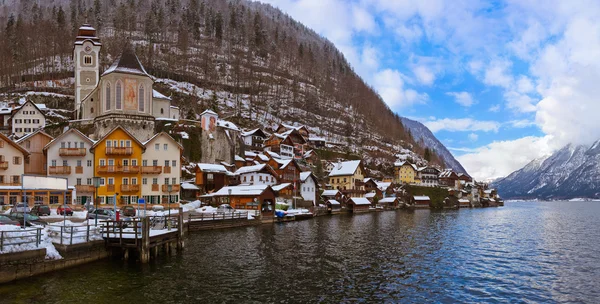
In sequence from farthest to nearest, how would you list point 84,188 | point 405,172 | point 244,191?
point 405,172
point 244,191
point 84,188

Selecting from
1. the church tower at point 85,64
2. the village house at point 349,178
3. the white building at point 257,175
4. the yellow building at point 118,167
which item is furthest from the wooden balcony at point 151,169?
the village house at point 349,178

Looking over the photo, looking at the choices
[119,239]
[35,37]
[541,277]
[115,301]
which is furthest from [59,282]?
[35,37]

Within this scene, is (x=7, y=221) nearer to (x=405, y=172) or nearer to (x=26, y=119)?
(x=26, y=119)

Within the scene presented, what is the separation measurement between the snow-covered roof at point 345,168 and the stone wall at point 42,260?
92214 mm

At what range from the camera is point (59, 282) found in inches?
973

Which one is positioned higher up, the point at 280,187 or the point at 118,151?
the point at 118,151

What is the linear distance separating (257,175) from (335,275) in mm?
60310

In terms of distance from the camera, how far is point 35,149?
67812 mm

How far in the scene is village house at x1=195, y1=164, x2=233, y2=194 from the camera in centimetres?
8169

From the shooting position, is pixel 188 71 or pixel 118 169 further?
pixel 188 71

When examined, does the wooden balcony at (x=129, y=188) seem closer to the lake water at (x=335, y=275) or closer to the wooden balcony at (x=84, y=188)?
the wooden balcony at (x=84, y=188)

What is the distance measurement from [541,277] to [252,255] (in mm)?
23282

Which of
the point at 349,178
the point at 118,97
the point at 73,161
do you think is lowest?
the point at 349,178

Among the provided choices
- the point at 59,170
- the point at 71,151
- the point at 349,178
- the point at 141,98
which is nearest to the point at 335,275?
the point at 71,151
